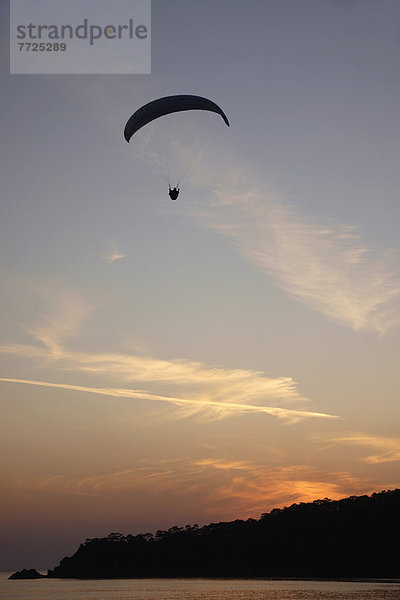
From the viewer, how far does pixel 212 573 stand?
179000 mm

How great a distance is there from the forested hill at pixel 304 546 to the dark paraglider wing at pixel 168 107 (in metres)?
116

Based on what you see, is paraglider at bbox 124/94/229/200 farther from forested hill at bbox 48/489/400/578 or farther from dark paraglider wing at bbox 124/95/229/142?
forested hill at bbox 48/489/400/578

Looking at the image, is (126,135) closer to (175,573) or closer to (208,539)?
(208,539)

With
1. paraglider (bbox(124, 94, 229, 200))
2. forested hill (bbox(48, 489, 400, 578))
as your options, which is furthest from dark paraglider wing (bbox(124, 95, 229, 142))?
forested hill (bbox(48, 489, 400, 578))

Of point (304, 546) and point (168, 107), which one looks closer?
point (168, 107)

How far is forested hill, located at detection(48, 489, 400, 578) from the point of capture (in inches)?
5246

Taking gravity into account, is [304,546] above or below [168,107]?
below

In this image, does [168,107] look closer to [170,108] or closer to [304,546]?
[170,108]

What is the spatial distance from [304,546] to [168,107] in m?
135

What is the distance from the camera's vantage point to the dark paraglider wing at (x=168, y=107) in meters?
41.0

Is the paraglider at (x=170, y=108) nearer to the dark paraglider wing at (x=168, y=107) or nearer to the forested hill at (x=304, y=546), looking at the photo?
the dark paraglider wing at (x=168, y=107)

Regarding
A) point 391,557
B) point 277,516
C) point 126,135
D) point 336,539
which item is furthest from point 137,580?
point 126,135

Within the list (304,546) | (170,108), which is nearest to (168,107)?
(170,108)

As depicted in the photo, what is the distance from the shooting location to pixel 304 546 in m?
150
